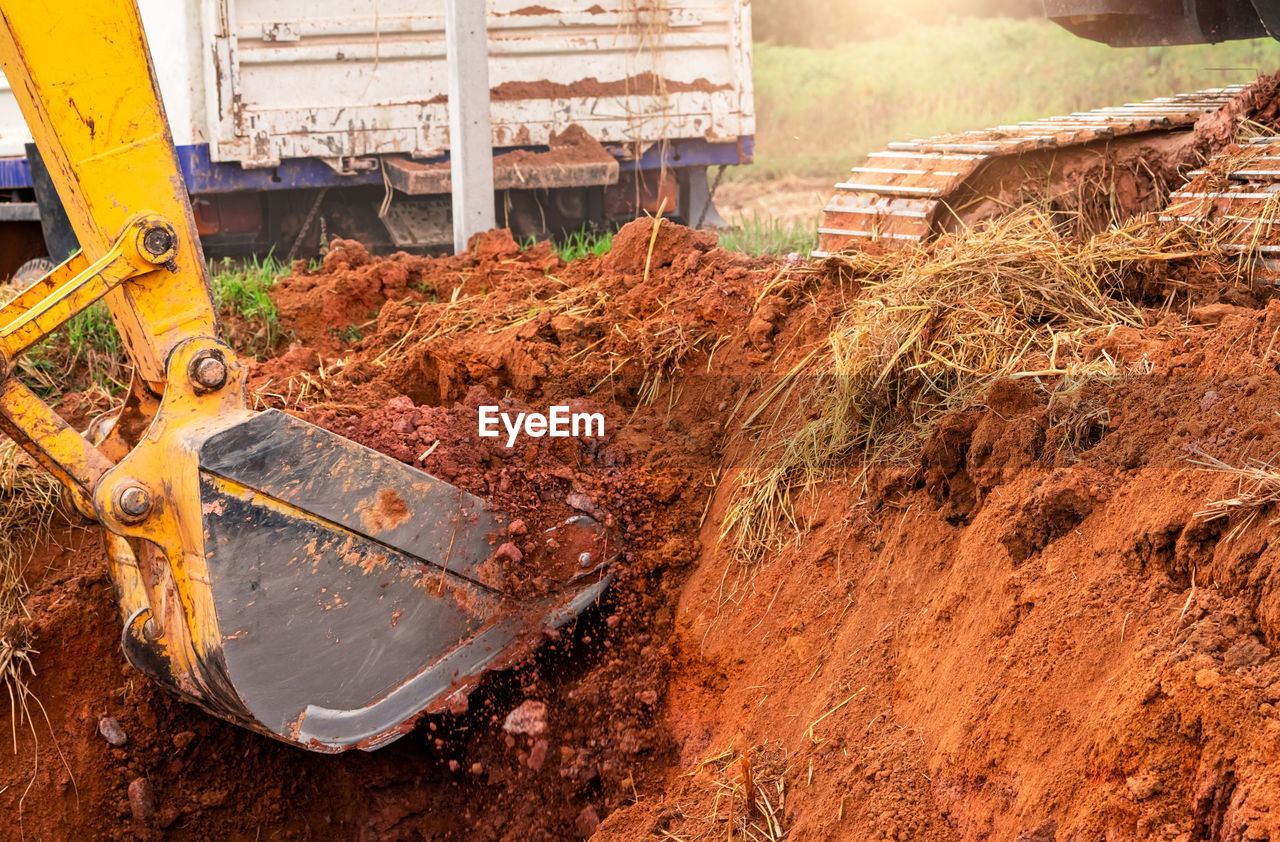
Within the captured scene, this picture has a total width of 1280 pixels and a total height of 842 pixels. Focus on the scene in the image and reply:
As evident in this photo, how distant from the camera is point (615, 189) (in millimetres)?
8406

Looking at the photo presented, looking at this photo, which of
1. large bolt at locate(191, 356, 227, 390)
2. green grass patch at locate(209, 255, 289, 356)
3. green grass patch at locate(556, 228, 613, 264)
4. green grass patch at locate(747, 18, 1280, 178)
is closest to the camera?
large bolt at locate(191, 356, 227, 390)

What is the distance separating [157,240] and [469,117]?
10.7 ft

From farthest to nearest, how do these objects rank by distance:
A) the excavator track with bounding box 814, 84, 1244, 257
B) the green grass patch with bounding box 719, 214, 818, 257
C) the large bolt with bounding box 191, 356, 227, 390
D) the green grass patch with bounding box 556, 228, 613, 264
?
the green grass patch with bounding box 719, 214, 818, 257
the green grass patch with bounding box 556, 228, 613, 264
the excavator track with bounding box 814, 84, 1244, 257
the large bolt with bounding box 191, 356, 227, 390

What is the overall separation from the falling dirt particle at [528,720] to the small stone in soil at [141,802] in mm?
1056

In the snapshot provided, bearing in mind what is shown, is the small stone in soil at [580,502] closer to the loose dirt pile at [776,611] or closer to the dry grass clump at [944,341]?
the loose dirt pile at [776,611]

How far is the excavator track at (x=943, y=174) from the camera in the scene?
4457mm

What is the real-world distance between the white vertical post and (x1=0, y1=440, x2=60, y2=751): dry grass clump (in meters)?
2.40

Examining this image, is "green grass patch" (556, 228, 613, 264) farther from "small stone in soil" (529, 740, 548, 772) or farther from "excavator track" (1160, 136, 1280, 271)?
"small stone in soil" (529, 740, 548, 772)

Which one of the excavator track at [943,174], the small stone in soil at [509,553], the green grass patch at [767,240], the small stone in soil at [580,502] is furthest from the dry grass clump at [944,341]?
the green grass patch at [767,240]

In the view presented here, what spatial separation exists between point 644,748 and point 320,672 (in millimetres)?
859

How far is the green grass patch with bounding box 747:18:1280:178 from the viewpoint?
1734 cm

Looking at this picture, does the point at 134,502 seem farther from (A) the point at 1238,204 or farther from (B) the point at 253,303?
(A) the point at 1238,204

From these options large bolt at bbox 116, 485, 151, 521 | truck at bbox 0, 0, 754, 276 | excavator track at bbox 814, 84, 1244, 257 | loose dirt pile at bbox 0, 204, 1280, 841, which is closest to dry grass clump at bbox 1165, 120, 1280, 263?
loose dirt pile at bbox 0, 204, 1280, 841

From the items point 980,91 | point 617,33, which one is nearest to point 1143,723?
point 617,33
